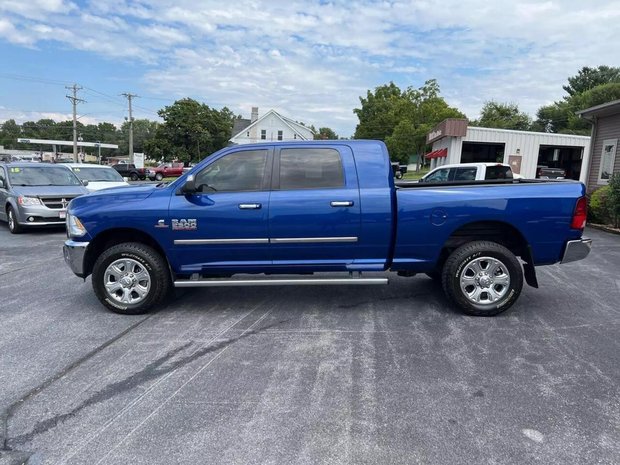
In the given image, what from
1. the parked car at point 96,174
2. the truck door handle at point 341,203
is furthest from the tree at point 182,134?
the truck door handle at point 341,203

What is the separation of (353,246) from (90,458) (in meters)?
3.16

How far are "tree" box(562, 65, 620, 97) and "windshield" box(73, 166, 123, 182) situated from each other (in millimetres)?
73544

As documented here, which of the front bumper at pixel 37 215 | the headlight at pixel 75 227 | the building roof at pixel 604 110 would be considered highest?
the building roof at pixel 604 110

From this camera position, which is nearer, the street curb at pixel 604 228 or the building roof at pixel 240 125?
the street curb at pixel 604 228

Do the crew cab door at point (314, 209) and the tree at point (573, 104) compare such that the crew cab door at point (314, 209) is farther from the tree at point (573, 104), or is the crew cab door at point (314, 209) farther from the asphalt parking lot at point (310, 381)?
the tree at point (573, 104)

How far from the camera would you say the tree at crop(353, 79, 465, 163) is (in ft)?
152

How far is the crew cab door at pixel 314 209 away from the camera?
16.2 feet

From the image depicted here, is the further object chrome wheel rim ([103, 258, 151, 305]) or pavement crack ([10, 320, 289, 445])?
chrome wheel rim ([103, 258, 151, 305])

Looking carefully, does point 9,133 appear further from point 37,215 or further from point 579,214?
point 579,214

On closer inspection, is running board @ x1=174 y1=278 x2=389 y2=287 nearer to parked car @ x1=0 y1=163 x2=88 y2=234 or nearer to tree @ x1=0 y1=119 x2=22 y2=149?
parked car @ x1=0 y1=163 x2=88 y2=234

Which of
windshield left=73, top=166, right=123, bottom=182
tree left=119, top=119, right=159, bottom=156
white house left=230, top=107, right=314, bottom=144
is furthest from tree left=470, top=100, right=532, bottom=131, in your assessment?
tree left=119, top=119, right=159, bottom=156

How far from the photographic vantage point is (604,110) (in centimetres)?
1480

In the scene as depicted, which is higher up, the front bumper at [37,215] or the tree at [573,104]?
the tree at [573,104]

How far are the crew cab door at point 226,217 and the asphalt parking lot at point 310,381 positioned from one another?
66 centimetres
